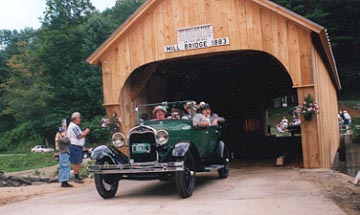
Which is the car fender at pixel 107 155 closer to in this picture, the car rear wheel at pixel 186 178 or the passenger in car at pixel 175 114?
the car rear wheel at pixel 186 178

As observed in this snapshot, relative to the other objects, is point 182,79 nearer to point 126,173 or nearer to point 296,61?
point 296,61

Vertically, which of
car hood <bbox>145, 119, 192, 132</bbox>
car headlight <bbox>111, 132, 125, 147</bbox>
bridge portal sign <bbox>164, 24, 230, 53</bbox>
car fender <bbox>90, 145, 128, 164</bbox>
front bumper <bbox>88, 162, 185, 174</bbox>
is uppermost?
bridge portal sign <bbox>164, 24, 230, 53</bbox>

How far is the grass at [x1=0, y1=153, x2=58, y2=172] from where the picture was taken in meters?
34.6

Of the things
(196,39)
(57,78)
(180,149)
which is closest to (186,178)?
(180,149)

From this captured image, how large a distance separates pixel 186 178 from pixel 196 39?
5360 mm

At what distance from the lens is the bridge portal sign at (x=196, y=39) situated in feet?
42.0

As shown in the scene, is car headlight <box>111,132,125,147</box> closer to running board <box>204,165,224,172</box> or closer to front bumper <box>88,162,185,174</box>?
front bumper <box>88,162,185,174</box>

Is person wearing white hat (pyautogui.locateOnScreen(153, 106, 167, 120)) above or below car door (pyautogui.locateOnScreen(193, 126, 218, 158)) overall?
above

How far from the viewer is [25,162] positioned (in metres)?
37.0

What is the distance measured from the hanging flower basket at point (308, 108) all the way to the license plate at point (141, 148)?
484cm

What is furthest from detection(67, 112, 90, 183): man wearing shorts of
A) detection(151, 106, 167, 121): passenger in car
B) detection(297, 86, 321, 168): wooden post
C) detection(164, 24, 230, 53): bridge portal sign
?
detection(297, 86, 321, 168): wooden post

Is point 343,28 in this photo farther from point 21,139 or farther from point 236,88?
point 21,139

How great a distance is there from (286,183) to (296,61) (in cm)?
358

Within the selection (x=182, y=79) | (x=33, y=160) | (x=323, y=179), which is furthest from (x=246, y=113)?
(x=33, y=160)
